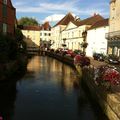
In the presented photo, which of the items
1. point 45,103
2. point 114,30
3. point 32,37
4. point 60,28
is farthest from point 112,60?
point 32,37

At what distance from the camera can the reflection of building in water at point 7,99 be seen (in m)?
20.4

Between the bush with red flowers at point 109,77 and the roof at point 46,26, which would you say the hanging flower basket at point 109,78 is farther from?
the roof at point 46,26

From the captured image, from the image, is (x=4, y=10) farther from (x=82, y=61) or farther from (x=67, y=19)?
(x=67, y=19)

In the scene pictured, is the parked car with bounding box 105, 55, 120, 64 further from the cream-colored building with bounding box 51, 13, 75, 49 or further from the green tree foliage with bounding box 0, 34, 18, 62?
the cream-colored building with bounding box 51, 13, 75, 49

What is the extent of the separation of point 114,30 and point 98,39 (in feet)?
27.5

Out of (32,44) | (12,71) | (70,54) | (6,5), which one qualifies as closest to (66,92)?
(12,71)

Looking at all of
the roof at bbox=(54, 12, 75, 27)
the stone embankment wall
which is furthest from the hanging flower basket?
the roof at bbox=(54, 12, 75, 27)

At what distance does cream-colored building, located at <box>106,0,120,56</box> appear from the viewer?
2177 inches

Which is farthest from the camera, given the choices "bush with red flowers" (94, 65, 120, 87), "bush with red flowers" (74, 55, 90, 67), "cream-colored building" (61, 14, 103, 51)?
"cream-colored building" (61, 14, 103, 51)

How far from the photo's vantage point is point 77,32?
86000mm

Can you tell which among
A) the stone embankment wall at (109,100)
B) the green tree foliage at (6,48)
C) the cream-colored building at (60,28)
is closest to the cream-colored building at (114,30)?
the green tree foliage at (6,48)

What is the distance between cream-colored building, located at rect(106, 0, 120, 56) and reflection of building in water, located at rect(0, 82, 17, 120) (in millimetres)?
27216

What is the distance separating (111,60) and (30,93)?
21.6m

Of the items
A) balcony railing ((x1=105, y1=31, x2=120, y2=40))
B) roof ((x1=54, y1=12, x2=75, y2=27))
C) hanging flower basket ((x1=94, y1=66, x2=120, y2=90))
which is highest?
roof ((x1=54, y1=12, x2=75, y2=27))
